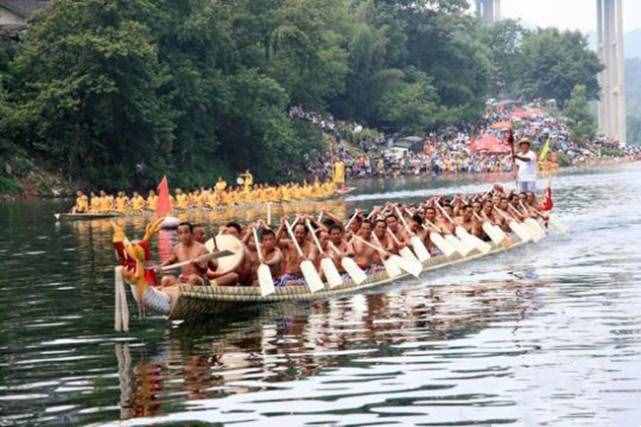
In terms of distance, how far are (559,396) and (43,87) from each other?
52.7 meters

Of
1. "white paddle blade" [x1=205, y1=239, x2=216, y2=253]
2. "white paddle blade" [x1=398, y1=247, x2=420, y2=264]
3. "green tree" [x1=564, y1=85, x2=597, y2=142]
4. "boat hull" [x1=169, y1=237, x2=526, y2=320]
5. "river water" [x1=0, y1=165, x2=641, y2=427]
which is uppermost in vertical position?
"green tree" [x1=564, y1=85, x2=597, y2=142]

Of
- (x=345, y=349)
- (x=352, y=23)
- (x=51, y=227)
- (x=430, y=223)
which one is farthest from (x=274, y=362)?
(x=352, y=23)

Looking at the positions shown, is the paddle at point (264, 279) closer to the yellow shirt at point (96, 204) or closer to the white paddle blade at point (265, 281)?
the white paddle blade at point (265, 281)

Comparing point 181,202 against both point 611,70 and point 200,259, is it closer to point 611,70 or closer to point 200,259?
point 200,259

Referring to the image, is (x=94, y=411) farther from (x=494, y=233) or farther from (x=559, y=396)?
(x=494, y=233)

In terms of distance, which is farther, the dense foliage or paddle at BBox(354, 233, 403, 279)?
the dense foliage

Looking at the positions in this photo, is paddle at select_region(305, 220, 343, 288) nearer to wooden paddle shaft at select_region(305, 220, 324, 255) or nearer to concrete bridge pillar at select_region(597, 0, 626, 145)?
wooden paddle shaft at select_region(305, 220, 324, 255)

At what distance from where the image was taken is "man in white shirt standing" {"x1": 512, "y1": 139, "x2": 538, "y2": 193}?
32594 mm

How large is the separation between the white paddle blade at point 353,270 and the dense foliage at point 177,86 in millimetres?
40158

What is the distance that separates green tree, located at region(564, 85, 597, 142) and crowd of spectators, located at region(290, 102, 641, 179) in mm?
1509

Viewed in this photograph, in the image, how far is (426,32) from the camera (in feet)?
417

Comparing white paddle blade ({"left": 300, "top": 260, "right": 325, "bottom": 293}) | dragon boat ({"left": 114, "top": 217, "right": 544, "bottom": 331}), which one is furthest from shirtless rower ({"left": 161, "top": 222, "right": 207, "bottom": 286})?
white paddle blade ({"left": 300, "top": 260, "right": 325, "bottom": 293})

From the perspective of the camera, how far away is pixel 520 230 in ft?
98.9

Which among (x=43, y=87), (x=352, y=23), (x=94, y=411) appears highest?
(x=352, y=23)
